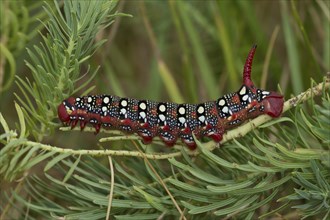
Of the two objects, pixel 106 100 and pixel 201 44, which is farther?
pixel 201 44

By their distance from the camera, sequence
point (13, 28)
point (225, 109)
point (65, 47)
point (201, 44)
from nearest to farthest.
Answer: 1. point (65, 47)
2. point (225, 109)
3. point (13, 28)
4. point (201, 44)

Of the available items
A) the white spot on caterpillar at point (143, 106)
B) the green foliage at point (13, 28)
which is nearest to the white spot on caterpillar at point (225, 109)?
the white spot on caterpillar at point (143, 106)

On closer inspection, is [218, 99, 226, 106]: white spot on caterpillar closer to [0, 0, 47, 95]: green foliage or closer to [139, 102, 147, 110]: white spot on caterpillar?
[139, 102, 147, 110]: white spot on caterpillar

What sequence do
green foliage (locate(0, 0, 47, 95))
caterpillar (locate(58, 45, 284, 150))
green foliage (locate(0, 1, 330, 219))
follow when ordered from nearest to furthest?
green foliage (locate(0, 1, 330, 219)), caterpillar (locate(58, 45, 284, 150)), green foliage (locate(0, 0, 47, 95))

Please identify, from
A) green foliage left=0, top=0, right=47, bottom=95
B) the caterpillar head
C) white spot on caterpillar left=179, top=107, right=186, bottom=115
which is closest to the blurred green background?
green foliage left=0, top=0, right=47, bottom=95

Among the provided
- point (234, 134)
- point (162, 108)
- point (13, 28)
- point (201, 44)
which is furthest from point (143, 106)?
point (201, 44)

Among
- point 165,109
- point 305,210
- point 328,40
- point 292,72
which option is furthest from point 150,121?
point 328,40

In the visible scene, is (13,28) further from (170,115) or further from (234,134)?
(234,134)

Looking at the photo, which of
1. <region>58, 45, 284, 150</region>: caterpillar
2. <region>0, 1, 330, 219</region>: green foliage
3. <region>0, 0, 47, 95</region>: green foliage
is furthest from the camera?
<region>0, 0, 47, 95</region>: green foliage
